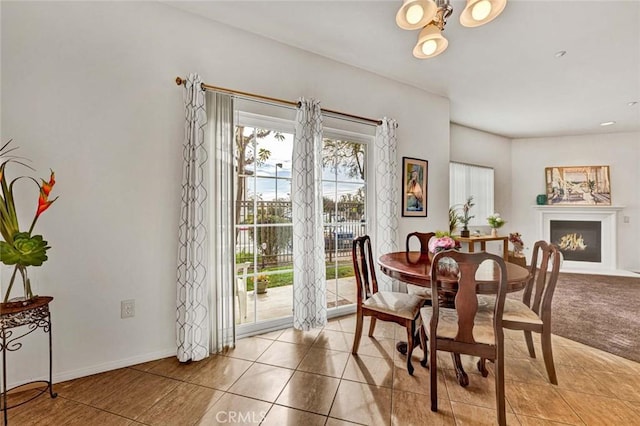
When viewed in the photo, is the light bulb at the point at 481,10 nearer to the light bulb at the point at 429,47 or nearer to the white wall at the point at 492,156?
the light bulb at the point at 429,47

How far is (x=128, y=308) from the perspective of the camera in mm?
2041

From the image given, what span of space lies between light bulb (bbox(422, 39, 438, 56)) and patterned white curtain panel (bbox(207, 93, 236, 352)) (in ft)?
5.02

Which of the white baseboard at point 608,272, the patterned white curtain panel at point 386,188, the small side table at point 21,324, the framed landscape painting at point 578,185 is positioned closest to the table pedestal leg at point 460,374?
the patterned white curtain panel at point 386,188

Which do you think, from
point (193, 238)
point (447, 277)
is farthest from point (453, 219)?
point (193, 238)

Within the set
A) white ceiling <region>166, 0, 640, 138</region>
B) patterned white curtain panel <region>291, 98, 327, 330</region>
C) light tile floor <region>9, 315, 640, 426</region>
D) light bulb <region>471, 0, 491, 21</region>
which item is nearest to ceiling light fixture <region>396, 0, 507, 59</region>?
light bulb <region>471, 0, 491, 21</region>

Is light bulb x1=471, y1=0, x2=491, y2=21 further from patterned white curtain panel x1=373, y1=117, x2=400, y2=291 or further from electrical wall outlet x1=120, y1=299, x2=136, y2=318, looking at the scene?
electrical wall outlet x1=120, y1=299, x2=136, y2=318

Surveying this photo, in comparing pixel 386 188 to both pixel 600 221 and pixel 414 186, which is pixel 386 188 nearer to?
pixel 414 186

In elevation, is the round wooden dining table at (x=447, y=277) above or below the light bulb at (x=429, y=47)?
below

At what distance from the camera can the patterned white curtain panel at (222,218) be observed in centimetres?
222

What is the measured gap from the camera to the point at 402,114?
3424 millimetres

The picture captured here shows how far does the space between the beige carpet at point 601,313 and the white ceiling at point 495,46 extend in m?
2.77

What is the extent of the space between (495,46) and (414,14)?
5.34 feet

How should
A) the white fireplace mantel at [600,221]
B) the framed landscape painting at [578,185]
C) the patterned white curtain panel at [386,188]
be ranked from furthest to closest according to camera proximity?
the framed landscape painting at [578,185] → the white fireplace mantel at [600,221] → the patterned white curtain panel at [386,188]

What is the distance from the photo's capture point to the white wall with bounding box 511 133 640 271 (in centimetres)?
529
